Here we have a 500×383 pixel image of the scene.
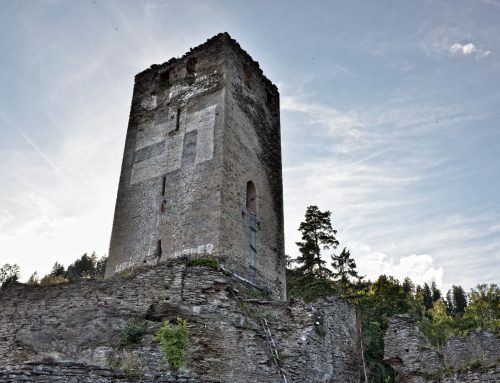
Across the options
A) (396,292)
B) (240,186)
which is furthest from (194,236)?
(396,292)

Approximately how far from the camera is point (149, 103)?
1827 cm

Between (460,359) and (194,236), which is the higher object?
(194,236)

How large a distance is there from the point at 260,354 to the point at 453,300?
7855 centimetres

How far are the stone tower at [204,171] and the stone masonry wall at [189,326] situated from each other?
2.36 metres

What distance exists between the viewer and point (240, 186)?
15.9 metres

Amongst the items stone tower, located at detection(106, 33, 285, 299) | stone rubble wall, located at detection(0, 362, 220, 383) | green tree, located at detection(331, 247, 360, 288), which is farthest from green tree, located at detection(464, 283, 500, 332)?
stone rubble wall, located at detection(0, 362, 220, 383)

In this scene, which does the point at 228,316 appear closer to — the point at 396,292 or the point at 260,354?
the point at 260,354

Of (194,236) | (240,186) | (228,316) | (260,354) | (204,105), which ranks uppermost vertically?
(204,105)

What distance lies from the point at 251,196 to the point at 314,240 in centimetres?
1181

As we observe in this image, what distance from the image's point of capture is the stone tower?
14.8 meters

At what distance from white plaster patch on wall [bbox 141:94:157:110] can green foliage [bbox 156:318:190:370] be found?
9.93 metres

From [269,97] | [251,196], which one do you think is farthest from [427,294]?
[251,196]

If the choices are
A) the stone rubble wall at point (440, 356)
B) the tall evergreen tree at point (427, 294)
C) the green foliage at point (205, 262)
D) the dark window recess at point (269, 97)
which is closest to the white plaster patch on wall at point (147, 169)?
the green foliage at point (205, 262)

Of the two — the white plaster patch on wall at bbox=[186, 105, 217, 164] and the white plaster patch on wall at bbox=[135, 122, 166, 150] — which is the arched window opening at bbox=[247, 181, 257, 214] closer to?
the white plaster patch on wall at bbox=[186, 105, 217, 164]
